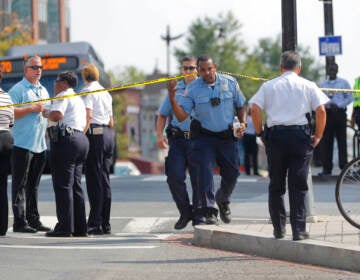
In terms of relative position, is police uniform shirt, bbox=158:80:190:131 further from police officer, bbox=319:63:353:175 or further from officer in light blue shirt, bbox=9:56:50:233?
police officer, bbox=319:63:353:175

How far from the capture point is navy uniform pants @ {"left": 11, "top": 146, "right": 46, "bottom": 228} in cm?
1127

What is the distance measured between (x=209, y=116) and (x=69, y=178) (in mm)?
1518

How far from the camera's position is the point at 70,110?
10.9m

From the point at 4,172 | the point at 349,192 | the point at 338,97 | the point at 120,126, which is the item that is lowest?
the point at 349,192

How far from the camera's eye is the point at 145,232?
11.5 meters

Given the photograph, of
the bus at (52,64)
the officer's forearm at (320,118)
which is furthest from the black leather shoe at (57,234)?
the bus at (52,64)

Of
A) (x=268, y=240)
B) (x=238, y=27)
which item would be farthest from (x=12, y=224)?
(x=238, y=27)

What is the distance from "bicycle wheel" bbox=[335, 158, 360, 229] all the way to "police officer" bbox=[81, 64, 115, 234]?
8.35 feet

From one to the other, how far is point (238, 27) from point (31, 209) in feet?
271

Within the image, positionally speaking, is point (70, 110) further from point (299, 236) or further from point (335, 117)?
point (335, 117)

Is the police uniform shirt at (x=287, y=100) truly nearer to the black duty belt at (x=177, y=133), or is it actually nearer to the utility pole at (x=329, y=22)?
the black duty belt at (x=177, y=133)

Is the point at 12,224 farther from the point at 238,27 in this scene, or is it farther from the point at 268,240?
the point at 238,27

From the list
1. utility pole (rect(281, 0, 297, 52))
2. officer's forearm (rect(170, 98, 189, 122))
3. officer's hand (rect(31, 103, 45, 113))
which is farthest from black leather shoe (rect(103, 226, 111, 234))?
utility pole (rect(281, 0, 297, 52))

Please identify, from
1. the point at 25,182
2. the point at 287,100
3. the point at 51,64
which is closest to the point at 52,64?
the point at 51,64
